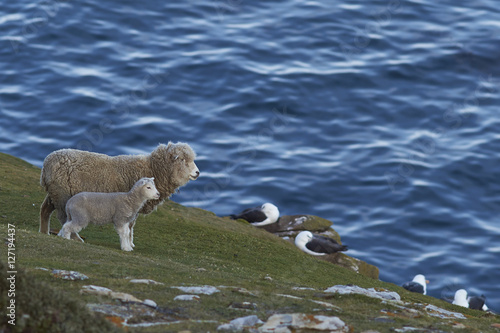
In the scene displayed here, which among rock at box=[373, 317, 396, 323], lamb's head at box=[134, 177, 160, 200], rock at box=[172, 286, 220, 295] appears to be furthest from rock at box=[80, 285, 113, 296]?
lamb's head at box=[134, 177, 160, 200]

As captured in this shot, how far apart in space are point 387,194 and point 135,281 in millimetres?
29946

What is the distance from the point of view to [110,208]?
57.8ft

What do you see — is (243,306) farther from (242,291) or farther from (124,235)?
(124,235)

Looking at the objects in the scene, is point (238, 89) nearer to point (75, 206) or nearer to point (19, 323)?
point (75, 206)

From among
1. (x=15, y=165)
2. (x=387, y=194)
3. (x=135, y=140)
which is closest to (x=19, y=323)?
(x=15, y=165)

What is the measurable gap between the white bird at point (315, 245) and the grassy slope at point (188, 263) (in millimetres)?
1778

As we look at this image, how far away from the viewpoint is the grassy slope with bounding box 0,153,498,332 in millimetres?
11336

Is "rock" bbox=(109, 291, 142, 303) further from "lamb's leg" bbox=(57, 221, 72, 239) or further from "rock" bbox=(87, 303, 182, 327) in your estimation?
"lamb's leg" bbox=(57, 221, 72, 239)

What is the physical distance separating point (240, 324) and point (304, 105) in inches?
1540

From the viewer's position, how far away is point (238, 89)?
50.1m

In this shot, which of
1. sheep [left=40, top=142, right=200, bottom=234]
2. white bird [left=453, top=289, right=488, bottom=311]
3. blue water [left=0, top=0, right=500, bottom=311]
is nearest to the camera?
sheep [left=40, top=142, right=200, bottom=234]

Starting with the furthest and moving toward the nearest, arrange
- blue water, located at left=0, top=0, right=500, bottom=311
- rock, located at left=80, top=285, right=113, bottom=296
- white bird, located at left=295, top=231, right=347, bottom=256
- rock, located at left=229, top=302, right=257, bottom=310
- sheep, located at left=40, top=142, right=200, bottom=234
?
blue water, located at left=0, top=0, right=500, bottom=311 → white bird, located at left=295, top=231, right=347, bottom=256 → sheep, located at left=40, top=142, right=200, bottom=234 → rock, located at left=229, top=302, right=257, bottom=310 → rock, located at left=80, top=285, right=113, bottom=296

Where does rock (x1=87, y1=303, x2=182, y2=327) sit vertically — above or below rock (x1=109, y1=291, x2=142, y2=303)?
below

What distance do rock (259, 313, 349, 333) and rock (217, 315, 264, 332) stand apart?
0.20m
